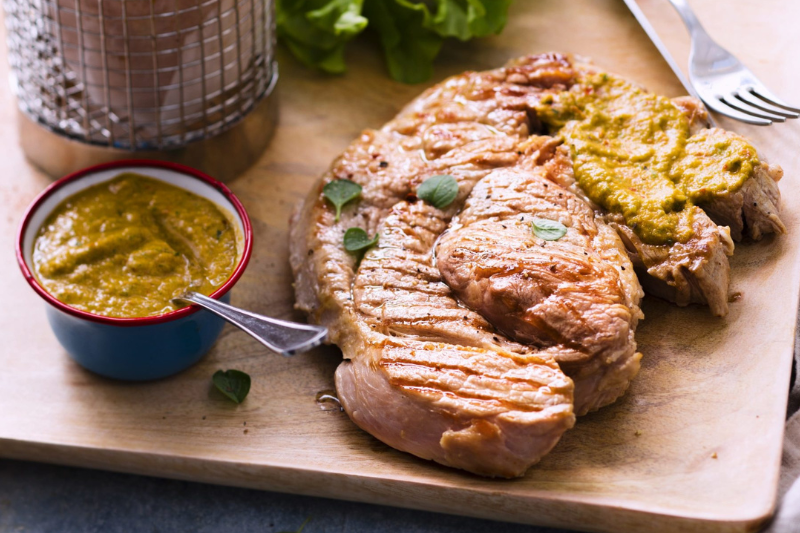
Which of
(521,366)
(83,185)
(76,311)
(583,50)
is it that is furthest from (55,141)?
(583,50)

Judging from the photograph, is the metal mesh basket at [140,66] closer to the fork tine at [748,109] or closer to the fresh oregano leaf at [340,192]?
the fresh oregano leaf at [340,192]

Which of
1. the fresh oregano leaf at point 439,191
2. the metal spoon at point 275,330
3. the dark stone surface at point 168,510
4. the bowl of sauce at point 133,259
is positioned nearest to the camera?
the metal spoon at point 275,330

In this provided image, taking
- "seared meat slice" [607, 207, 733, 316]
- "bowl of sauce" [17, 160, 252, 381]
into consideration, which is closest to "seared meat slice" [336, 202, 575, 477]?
"bowl of sauce" [17, 160, 252, 381]

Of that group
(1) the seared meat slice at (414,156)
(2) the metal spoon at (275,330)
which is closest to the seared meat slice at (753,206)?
(1) the seared meat slice at (414,156)

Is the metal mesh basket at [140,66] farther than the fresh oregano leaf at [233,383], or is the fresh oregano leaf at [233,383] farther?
the metal mesh basket at [140,66]

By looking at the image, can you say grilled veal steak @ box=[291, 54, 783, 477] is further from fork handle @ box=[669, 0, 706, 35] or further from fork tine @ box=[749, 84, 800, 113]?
fork handle @ box=[669, 0, 706, 35]

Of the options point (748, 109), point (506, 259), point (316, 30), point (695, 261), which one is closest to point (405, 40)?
point (316, 30)

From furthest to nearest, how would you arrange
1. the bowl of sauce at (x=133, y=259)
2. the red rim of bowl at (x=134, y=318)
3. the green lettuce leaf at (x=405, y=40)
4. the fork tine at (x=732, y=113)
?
1. the green lettuce leaf at (x=405, y=40)
2. the fork tine at (x=732, y=113)
3. the bowl of sauce at (x=133, y=259)
4. the red rim of bowl at (x=134, y=318)
